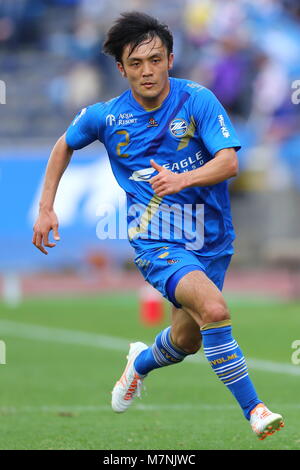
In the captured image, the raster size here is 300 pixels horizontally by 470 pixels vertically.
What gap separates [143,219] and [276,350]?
581 cm

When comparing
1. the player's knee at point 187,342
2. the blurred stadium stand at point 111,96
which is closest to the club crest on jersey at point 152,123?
the player's knee at point 187,342

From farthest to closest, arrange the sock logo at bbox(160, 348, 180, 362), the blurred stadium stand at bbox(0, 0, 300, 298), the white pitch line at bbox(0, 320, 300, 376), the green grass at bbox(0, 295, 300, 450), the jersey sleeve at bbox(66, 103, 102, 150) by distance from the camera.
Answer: the blurred stadium stand at bbox(0, 0, 300, 298)
the white pitch line at bbox(0, 320, 300, 376)
the sock logo at bbox(160, 348, 180, 362)
the green grass at bbox(0, 295, 300, 450)
the jersey sleeve at bbox(66, 103, 102, 150)

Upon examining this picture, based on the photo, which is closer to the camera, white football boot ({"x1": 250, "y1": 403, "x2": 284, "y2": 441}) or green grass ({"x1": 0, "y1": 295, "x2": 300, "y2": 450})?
white football boot ({"x1": 250, "y1": 403, "x2": 284, "y2": 441})

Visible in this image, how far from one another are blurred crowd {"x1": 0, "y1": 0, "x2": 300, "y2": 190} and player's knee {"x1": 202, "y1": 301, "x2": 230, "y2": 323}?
49.7ft

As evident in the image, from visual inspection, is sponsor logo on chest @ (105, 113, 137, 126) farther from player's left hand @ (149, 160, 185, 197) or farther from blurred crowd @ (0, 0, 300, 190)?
blurred crowd @ (0, 0, 300, 190)

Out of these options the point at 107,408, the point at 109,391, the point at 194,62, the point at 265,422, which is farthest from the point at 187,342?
the point at 194,62

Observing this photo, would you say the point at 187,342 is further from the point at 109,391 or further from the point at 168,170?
the point at 109,391

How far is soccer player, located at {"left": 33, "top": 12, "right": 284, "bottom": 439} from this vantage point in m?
6.13

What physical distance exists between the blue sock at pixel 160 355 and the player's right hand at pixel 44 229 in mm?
1036

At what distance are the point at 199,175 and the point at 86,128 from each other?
3.64ft

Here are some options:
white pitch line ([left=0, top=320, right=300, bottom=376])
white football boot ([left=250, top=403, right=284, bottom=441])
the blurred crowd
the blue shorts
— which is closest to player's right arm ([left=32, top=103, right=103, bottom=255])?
the blue shorts

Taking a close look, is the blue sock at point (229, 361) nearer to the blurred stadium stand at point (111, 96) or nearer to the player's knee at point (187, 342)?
the player's knee at point (187, 342)

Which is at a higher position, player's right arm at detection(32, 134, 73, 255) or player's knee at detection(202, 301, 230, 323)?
player's right arm at detection(32, 134, 73, 255)

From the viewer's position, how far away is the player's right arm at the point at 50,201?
6.51m
